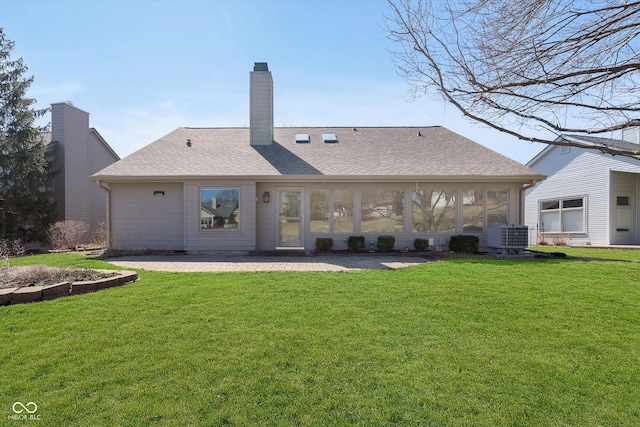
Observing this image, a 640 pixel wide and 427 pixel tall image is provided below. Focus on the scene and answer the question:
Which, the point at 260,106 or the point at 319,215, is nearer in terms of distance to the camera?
the point at 319,215

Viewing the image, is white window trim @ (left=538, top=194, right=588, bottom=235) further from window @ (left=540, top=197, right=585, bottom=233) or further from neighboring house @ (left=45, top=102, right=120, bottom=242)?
neighboring house @ (left=45, top=102, right=120, bottom=242)

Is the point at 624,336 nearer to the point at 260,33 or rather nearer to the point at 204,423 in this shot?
the point at 204,423

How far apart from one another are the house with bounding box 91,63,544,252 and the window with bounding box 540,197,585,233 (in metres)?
7.18

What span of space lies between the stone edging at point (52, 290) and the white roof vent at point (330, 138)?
31.3 feet

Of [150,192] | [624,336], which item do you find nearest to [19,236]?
[150,192]

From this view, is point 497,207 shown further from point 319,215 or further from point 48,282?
point 48,282

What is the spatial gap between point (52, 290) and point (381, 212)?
868cm


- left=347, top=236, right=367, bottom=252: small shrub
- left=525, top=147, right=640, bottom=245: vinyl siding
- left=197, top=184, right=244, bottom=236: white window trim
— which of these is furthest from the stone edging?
left=525, top=147, right=640, bottom=245: vinyl siding

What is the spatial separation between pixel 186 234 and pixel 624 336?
10.4 m

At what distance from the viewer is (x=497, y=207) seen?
36.0 feet

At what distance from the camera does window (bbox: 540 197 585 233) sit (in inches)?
612

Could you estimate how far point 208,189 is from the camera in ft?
34.4

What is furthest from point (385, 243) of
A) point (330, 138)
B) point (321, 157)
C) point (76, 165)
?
point (76, 165)

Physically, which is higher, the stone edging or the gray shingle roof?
the gray shingle roof
